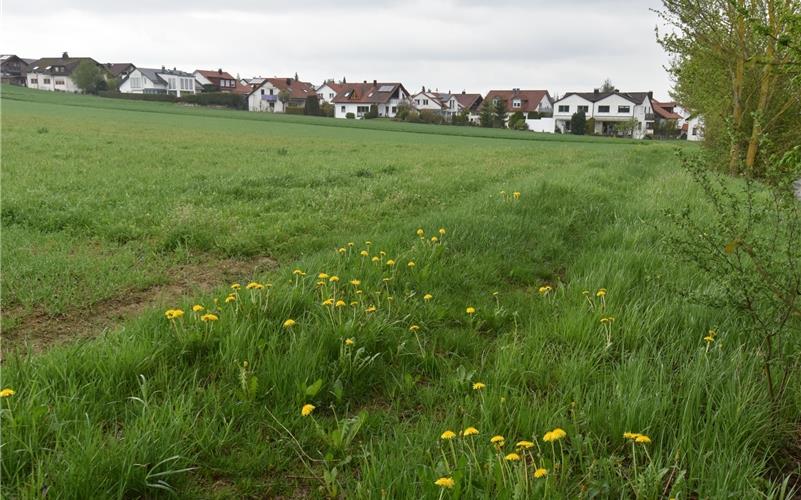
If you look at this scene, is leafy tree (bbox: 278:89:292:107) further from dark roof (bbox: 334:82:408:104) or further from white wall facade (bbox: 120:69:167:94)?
white wall facade (bbox: 120:69:167:94)

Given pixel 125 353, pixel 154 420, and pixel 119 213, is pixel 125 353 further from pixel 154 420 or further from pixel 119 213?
pixel 119 213

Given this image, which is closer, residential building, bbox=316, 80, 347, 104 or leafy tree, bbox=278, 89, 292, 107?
leafy tree, bbox=278, 89, 292, 107

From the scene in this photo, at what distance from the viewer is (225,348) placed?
3.62 metres

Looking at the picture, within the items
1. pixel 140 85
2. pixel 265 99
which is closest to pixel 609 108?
pixel 265 99

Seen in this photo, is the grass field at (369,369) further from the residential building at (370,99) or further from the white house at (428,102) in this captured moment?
the white house at (428,102)

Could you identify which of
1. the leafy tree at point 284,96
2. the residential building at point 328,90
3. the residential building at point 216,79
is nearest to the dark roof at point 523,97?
the residential building at point 328,90

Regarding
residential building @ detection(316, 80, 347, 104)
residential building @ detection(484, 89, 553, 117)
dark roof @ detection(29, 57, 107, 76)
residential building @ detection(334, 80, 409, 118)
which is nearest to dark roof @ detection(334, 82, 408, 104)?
residential building @ detection(334, 80, 409, 118)

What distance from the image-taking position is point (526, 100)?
115625mm

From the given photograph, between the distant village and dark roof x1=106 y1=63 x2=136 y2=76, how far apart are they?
0.09 meters

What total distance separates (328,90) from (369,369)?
13275 cm

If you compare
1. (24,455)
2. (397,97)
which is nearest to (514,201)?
(24,455)

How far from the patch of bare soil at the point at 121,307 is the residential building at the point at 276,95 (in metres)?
114

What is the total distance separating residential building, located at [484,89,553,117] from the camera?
11475 cm

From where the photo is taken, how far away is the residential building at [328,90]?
126062 mm
